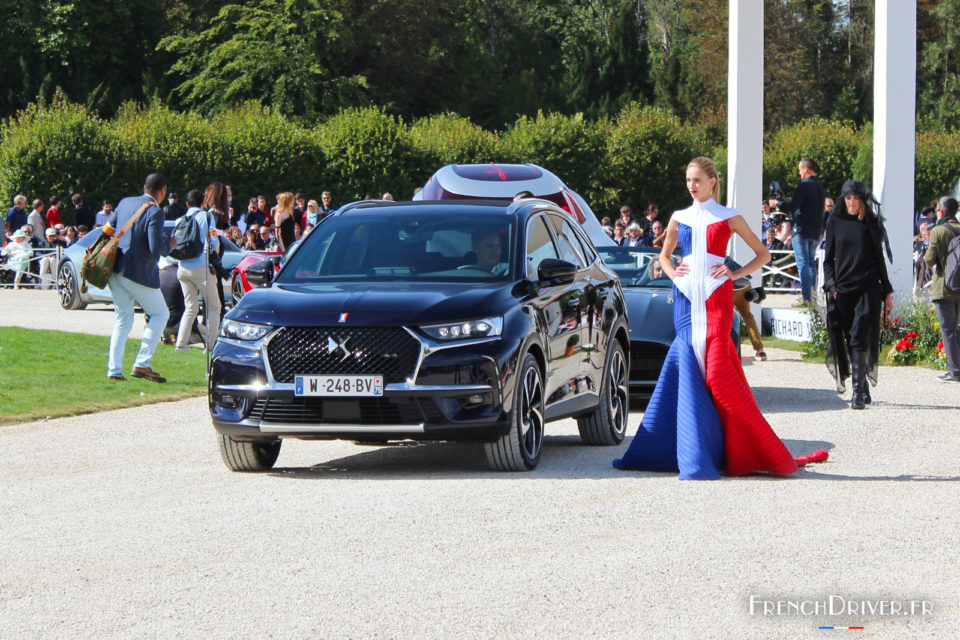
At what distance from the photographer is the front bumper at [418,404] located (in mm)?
9156

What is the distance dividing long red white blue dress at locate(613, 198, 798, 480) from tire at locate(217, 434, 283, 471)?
2254 mm

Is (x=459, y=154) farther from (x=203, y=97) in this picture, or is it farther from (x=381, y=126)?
(x=203, y=97)

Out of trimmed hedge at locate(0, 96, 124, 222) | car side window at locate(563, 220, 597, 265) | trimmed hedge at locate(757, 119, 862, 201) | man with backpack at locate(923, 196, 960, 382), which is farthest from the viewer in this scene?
trimmed hedge at locate(757, 119, 862, 201)

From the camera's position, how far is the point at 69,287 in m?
27.4

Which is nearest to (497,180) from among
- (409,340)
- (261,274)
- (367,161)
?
(261,274)

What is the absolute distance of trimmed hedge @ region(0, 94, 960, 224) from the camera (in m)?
40.6

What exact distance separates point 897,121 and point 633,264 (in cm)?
460

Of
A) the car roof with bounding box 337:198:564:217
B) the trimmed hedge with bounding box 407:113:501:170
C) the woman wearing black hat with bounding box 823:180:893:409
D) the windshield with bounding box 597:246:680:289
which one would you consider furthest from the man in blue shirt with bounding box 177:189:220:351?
the trimmed hedge with bounding box 407:113:501:170

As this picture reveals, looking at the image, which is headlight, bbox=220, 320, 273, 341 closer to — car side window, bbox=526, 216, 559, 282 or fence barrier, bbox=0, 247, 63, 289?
car side window, bbox=526, 216, 559, 282

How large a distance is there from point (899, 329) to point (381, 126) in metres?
27.0

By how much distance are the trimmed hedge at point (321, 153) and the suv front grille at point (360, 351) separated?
3271 centimetres

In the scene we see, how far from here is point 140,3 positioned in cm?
6556

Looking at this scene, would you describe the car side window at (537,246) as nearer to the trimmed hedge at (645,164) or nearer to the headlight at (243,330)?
the headlight at (243,330)

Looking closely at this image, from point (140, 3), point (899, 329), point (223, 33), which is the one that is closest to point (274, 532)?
point (899, 329)
